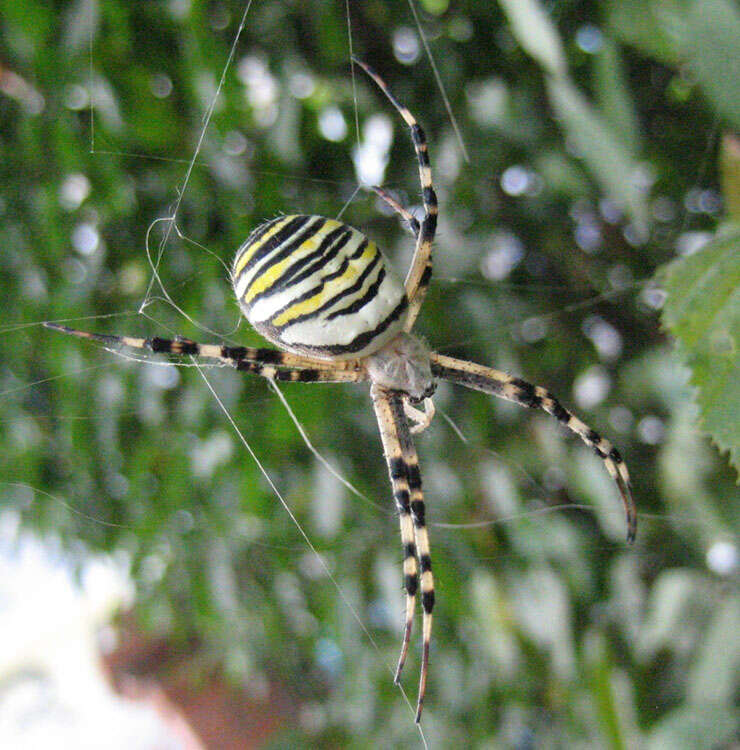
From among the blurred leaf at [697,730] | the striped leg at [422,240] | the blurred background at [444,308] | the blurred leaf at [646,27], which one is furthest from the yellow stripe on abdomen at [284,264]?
the blurred leaf at [697,730]

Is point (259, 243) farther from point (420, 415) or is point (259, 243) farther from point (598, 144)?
point (598, 144)


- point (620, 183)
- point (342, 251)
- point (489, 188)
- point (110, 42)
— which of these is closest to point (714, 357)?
point (342, 251)

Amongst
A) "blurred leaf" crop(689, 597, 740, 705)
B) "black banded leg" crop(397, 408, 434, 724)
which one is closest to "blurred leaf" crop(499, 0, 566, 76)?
"black banded leg" crop(397, 408, 434, 724)

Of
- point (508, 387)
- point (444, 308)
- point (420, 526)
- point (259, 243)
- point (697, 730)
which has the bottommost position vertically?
point (697, 730)

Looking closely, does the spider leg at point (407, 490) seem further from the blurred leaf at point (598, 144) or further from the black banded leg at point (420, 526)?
the blurred leaf at point (598, 144)

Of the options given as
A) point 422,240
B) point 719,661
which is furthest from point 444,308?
point 719,661

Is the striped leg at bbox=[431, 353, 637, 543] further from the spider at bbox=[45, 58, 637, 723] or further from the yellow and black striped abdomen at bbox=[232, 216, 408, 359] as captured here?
the yellow and black striped abdomen at bbox=[232, 216, 408, 359]
